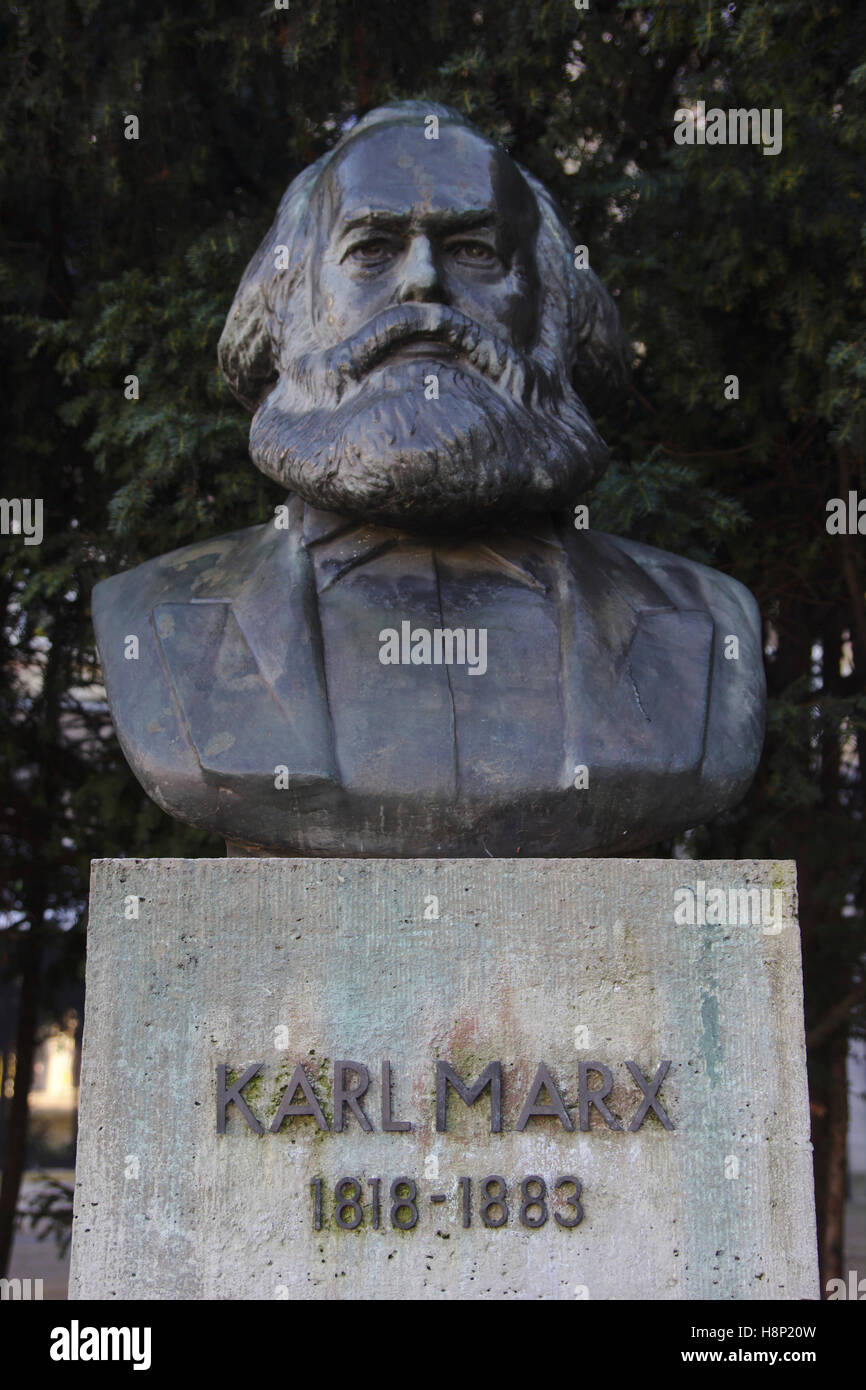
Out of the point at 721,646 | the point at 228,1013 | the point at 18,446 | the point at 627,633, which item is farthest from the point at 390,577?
the point at 18,446

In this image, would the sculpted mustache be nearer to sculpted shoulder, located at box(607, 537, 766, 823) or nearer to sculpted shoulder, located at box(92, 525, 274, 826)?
sculpted shoulder, located at box(92, 525, 274, 826)

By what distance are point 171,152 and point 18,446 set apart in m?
1.16

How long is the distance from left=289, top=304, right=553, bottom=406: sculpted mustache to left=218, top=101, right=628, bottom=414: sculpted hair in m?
0.15

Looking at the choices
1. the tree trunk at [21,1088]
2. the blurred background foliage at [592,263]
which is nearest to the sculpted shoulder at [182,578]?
the blurred background foliage at [592,263]

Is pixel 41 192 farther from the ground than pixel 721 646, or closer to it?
farther from the ground

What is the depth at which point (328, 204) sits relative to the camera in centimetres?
331

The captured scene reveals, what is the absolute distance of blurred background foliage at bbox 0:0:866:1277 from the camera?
4.88m

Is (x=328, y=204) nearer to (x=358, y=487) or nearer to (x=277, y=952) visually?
(x=358, y=487)

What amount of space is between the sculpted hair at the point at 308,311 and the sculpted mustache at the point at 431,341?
153 millimetres

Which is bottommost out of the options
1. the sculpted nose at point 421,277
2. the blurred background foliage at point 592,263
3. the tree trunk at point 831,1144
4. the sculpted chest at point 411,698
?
the tree trunk at point 831,1144

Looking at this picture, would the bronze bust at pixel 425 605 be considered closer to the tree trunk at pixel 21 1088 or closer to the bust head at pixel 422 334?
the bust head at pixel 422 334

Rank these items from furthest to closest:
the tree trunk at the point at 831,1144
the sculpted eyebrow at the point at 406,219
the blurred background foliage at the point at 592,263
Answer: the tree trunk at the point at 831,1144
the blurred background foliage at the point at 592,263
the sculpted eyebrow at the point at 406,219

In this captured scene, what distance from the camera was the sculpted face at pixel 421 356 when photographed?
10.0 ft

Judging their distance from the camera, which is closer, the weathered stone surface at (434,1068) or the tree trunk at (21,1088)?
the weathered stone surface at (434,1068)
